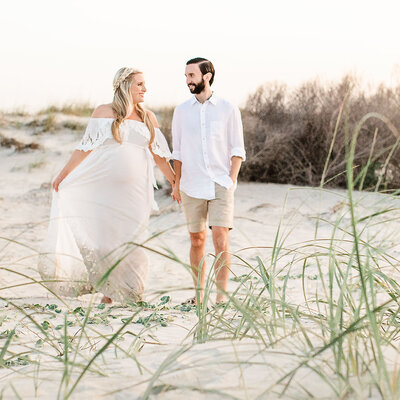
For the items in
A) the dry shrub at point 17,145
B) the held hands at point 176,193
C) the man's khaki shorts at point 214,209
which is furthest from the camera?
the dry shrub at point 17,145

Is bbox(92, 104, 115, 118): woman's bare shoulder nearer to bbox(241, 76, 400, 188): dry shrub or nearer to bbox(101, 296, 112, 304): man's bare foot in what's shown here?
bbox(101, 296, 112, 304): man's bare foot

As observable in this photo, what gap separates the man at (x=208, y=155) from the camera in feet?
15.0

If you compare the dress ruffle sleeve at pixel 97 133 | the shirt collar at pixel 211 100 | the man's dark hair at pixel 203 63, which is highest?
the man's dark hair at pixel 203 63

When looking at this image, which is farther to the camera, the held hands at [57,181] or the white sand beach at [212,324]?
the held hands at [57,181]

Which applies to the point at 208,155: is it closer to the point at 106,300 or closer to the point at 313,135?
the point at 106,300

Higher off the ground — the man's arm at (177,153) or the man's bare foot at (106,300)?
the man's arm at (177,153)

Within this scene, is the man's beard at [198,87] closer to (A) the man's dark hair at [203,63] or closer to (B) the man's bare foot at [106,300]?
(A) the man's dark hair at [203,63]

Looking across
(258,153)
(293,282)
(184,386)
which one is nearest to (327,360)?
(184,386)

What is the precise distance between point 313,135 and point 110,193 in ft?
18.5

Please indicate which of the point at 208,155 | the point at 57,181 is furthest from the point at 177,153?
the point at 57,181

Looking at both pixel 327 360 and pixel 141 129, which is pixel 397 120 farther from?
pixel 327 360

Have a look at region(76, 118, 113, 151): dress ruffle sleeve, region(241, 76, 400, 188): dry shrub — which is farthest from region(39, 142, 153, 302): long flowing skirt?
region(241, 76, 400, 188): dry shrub

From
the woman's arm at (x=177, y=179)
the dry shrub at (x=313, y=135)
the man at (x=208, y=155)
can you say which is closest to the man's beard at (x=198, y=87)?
the man at (x=208, y=155)

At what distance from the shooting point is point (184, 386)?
1.80m
